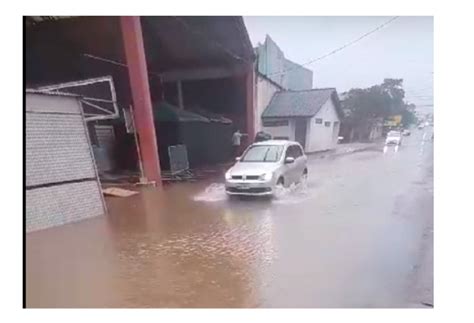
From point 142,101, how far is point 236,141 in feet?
1.66

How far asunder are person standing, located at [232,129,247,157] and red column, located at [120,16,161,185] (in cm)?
38

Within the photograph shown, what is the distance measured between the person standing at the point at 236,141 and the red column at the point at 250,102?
0.15 ft

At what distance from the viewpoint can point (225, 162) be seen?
79.1 inches

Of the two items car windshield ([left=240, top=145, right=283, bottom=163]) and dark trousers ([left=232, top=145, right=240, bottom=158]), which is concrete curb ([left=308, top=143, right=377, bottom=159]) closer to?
car windshield ([left=240, top=145, right=283, bottom=163])

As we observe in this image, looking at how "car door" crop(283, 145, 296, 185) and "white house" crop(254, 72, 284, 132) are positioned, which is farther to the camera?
"white house" crop(254, 72, 284, 132)

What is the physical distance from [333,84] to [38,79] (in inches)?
53.4

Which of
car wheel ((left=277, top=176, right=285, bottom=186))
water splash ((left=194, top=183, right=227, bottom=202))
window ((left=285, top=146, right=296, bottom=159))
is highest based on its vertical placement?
window ((left=285, top=146, right=296, bottom=159))

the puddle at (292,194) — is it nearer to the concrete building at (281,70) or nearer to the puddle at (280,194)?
the puddle at (280,194)

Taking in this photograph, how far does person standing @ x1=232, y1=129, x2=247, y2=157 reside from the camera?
204 cm

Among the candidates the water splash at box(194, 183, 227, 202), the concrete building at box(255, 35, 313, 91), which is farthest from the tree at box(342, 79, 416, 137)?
the water splash at box(194, 183, 227, 202)

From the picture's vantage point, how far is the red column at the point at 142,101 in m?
1.88

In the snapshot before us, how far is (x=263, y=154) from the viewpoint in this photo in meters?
2.01

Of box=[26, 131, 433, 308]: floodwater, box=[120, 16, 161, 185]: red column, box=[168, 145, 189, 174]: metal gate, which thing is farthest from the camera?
box=[168, 145, 189, 174]: metal gate
